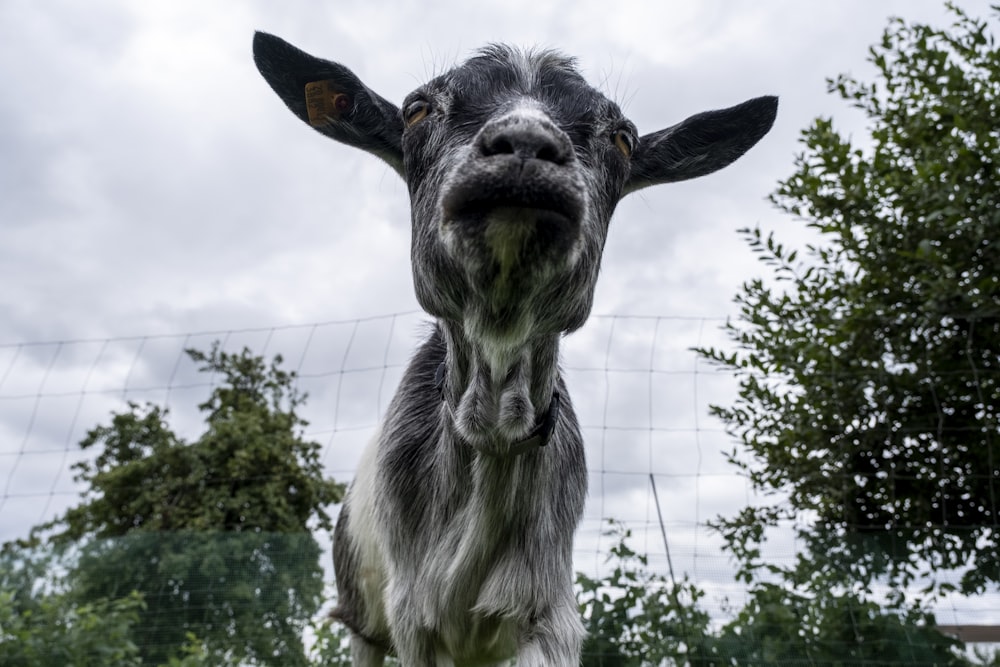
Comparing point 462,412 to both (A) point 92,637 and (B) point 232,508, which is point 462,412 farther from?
(B) point 232,508

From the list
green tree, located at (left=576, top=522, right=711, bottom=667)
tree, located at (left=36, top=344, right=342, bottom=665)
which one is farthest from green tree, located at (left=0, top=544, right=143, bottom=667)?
green tree, located at (left=576, top=522, right=711, bottom=667)

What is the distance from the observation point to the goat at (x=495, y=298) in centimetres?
183

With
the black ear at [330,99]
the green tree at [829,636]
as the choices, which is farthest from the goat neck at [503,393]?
the green tree at [829,636]

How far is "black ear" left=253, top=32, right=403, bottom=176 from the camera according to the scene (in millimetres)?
2473

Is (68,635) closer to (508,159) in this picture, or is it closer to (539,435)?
(539,435)

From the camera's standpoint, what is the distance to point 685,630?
4469 millimetres

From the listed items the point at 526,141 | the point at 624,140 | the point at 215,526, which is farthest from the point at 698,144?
the point at 215,526

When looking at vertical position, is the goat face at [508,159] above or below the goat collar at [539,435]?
above

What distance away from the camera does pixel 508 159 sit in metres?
1.74

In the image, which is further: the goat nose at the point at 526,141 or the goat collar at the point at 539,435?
the goat collar at the point at 539,435

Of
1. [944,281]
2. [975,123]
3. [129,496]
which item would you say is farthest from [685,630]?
[129,496]

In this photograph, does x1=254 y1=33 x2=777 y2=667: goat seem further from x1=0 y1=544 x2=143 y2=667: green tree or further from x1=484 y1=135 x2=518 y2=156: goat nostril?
x1=0 y1=544 x2=143 y2=667: green tree

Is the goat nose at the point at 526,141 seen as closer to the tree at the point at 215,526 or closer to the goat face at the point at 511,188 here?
the goat face at the point at 511,188

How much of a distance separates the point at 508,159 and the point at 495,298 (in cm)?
38
